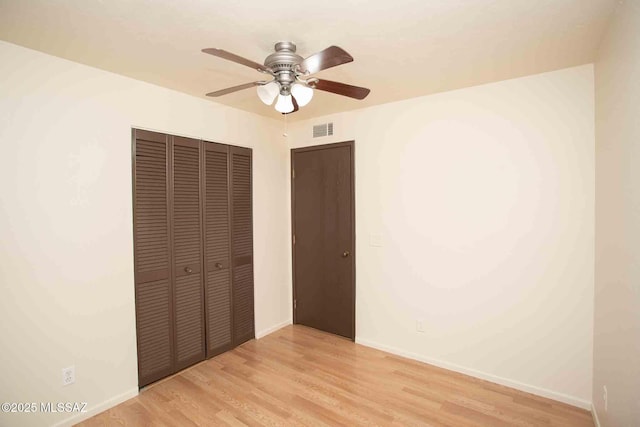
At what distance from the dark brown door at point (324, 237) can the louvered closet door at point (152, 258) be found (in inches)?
62.2

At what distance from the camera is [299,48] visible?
6.39ft

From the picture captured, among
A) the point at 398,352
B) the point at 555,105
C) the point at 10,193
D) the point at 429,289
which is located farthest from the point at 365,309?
the point at 10,193

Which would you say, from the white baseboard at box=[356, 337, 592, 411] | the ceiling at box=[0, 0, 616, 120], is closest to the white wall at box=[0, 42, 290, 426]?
the ceiling at box=[0, 0, 616, 120]

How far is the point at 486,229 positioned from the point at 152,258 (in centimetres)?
291

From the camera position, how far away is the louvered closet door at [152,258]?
2.48 m

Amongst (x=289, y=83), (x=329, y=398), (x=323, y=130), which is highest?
(x=323, y=130)

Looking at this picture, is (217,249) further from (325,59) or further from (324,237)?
(325,59)

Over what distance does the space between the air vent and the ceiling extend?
1106 millimetres

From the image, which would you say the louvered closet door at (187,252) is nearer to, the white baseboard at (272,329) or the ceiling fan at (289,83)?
the white baseboard at (272,329)

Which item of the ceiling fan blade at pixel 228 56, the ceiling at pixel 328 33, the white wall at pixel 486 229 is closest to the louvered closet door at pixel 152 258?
the ceiling at pixel 328 33

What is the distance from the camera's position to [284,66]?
1.72 meters

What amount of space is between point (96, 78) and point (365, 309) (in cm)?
320

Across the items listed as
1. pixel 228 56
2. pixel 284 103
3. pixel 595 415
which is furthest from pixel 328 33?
pixel 595 415

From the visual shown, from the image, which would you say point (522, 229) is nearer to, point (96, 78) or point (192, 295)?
point (192, 295)
